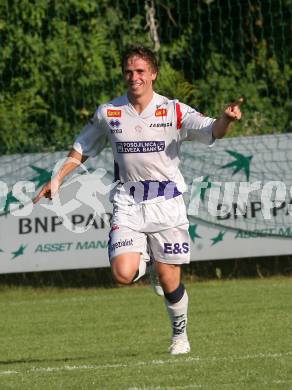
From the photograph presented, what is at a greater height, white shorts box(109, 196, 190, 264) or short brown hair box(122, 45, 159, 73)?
short brown hair box(122, 45, 159, 73)

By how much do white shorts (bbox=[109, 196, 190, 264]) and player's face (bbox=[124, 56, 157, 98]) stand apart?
794 mm

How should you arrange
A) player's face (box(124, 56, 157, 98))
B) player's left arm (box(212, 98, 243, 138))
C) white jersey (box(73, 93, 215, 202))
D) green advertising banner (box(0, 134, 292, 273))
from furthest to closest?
green advertising banner (box(0, 134, 292, 273)), white jersey (box(73, 93, 215, 202)), player's face (box(124, 56, 157, 98)), player's left arm (box(212, 98, 243, 138))

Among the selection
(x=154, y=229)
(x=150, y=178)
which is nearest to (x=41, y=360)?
(x=154, y=229)

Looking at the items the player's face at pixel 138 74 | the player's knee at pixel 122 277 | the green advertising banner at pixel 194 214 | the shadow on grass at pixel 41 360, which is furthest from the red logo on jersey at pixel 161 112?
the green advertising banner at pixel 194 214

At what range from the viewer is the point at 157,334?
10.1 m

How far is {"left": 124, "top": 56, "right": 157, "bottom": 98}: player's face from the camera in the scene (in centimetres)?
837

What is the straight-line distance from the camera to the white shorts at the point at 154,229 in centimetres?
845

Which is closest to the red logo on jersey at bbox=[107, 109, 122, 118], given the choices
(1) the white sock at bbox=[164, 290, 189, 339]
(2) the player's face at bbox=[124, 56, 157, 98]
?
(2) the player's face at bbox=[124, 56, 157, 98]

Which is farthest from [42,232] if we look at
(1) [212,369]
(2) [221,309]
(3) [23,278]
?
(1) [212,369]

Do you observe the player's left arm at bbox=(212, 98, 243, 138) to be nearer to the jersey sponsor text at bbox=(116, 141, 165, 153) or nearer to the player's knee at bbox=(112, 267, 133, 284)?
the jersey sponsor text at bbox=(116, 141, 165, 153)

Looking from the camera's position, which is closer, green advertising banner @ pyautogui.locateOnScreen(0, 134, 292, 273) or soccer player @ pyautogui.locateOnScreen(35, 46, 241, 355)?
soccer player @ pyautogui.locateOnScreen(35, 46, 241, 355)

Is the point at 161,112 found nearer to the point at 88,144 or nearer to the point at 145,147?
the point at 145,147

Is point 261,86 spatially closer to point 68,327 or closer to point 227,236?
point 227,236

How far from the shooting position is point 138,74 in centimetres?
A: 837
